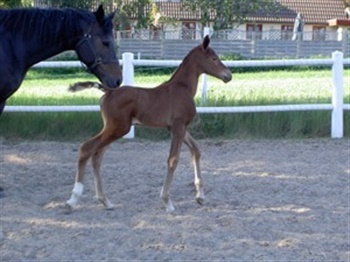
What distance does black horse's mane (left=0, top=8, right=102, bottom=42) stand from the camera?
21.5 ft

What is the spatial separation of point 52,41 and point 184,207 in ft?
6.48

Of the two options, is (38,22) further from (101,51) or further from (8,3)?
(8,3)

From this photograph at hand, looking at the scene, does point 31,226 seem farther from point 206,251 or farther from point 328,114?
point 328,114

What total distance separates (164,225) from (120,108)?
1094 mm

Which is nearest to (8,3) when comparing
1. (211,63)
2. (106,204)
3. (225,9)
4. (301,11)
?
(211,63)

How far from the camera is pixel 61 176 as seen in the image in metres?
7.60

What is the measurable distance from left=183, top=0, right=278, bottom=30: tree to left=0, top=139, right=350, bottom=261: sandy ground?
98.1 feet

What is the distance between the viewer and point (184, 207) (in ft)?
20.5

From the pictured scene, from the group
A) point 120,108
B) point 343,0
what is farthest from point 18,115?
point 343,0

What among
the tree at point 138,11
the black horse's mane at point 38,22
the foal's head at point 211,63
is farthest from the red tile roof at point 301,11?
the foal's head at point 211,63

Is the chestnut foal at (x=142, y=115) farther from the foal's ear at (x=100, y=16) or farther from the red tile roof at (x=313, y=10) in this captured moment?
the red tile roof at (x=313, y=10)

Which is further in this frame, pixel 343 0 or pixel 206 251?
pixel 343 0

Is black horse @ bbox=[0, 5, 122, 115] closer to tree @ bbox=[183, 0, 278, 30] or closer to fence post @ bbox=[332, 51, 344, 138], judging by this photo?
fence post @ bbox=[332, 51, 344, 138]

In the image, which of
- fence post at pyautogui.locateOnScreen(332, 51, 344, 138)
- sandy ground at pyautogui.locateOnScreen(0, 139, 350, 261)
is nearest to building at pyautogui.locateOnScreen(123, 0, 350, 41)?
fence post at pyautogui.locateOnScreen(332, 51, 344, 138)
